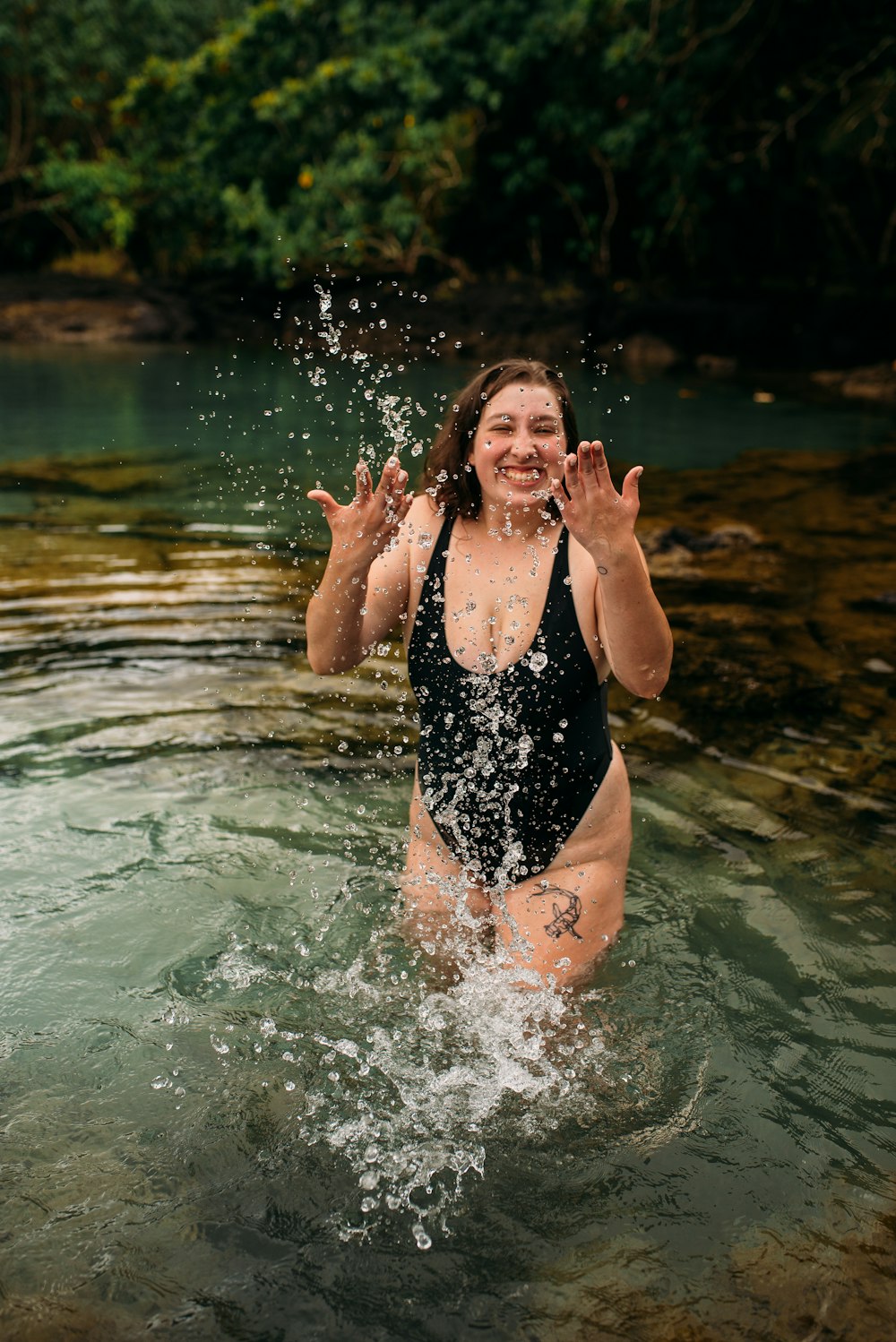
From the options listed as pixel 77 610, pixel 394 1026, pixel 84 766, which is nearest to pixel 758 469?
pixel 77 610

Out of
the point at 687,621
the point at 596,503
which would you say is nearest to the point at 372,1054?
the point at 596,503

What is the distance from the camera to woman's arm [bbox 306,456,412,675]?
2732mm

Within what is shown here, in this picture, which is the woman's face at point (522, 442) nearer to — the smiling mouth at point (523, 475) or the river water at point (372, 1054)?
the smiling mouth at point (523, 475)

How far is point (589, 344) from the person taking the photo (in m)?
17.7

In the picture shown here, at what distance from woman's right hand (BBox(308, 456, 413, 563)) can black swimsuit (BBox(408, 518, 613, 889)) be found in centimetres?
36

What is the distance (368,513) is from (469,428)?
0.46 meters

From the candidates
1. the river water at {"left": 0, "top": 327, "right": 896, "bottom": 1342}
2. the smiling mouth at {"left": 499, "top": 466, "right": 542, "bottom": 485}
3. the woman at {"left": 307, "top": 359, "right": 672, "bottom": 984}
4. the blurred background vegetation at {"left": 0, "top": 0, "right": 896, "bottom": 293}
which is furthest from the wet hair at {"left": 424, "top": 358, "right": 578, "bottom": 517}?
the blurred background vegetation at {"left": 0, "top": 0, "right": 896, "bottom": 293}

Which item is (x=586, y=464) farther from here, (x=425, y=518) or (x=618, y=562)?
(x=425, y=518)

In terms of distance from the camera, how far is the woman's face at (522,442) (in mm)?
2883

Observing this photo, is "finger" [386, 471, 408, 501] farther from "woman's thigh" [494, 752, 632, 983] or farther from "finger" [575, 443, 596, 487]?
"woman's thigh" [494, 752, 632, 983]

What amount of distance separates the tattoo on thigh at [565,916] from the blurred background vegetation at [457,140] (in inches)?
540

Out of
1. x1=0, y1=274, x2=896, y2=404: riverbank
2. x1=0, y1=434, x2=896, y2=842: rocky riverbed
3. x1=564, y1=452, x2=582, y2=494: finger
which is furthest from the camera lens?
x1=0, y1=274, x2=896, y2=404: riverbank

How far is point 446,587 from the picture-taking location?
3.07 metres

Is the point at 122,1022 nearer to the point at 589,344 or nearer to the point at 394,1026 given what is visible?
the point at 394,1026
